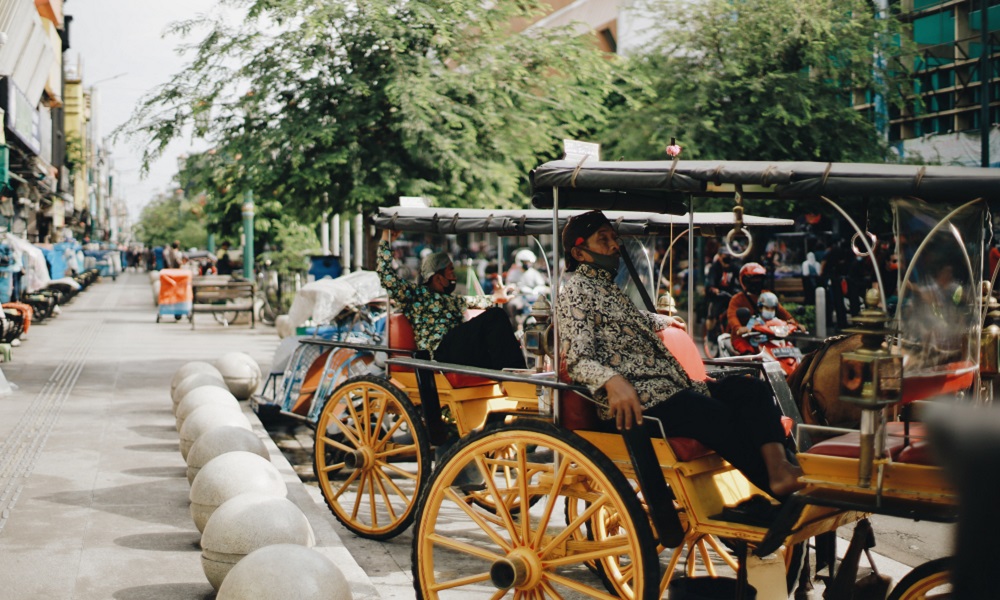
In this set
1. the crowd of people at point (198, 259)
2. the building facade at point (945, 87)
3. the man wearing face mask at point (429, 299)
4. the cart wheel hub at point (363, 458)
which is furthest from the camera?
the crowd of people at point (198, 259)

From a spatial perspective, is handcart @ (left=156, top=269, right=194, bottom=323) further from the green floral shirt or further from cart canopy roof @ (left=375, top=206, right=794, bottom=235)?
the green floral shirt

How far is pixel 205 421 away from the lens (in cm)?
798

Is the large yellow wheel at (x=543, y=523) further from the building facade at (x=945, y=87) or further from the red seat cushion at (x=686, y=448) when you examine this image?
the building facade at (x=945, y=87)

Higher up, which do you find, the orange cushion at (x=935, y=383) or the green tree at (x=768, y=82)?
the green tree at (x=768, y=82)

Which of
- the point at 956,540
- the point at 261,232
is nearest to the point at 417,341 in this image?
the point at 956,540

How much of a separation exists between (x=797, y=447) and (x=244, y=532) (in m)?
2.65

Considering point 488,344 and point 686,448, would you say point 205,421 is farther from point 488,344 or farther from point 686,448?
point 686,448

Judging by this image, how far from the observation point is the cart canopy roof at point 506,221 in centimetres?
779

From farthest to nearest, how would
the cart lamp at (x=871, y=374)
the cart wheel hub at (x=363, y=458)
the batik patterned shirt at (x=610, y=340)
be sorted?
the cart wheel hub at (x=363, y=458), the batik patterned shirt at (x=610, y=340), the cart lamp at (x=871, y=374)

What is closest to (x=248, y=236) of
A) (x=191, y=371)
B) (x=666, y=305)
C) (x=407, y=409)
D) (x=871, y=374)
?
(x=191, y=371)

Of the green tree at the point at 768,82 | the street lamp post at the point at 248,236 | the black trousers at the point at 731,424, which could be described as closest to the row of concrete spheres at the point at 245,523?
the black trousers at the point at 731,424

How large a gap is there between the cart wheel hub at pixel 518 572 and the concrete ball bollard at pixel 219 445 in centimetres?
300

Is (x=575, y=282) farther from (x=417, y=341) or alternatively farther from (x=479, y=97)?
(x=479, y=97)

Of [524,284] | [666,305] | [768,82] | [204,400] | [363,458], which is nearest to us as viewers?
[363,458]
